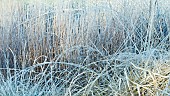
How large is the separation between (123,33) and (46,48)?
0.48m

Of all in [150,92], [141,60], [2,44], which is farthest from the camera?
[2,44]

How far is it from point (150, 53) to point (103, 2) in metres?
0.79

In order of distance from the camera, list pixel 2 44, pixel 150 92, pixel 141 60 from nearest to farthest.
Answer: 1. pixel 150 92
2. pixel 141 60
3. pixel 2 44

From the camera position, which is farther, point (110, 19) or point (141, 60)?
point (110, 19)

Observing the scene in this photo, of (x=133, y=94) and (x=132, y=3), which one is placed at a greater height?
(x=132, y=3)

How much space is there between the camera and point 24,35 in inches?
78.9

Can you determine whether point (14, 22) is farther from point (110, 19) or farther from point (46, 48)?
point (110, 19)

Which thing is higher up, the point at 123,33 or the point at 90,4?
the point at 90,4

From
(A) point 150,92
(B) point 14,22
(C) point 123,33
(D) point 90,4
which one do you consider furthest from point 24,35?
(A) point 150,92

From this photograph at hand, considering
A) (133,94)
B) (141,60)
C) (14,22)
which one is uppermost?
(14,22)

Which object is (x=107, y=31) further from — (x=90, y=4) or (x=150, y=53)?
(x=150, y=53)

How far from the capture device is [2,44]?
1995 millimetres

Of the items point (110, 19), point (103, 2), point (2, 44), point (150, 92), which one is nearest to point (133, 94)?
point (150, 92)

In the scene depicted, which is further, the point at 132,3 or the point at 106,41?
the point at 132,3
